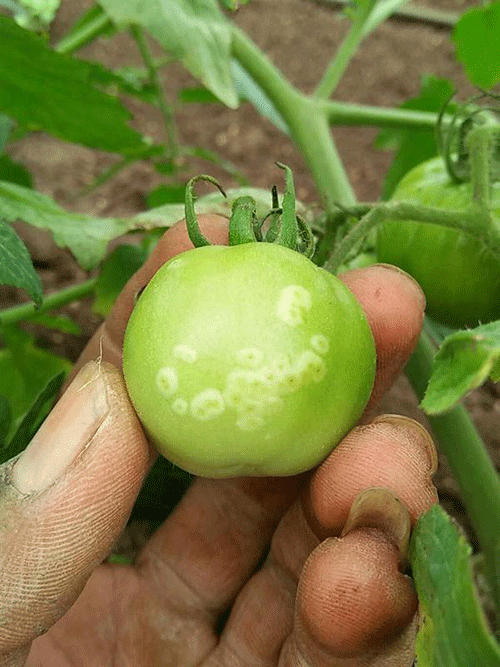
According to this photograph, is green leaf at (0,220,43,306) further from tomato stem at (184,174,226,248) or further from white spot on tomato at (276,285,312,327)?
white spot on tomato at (276,285,312,327)

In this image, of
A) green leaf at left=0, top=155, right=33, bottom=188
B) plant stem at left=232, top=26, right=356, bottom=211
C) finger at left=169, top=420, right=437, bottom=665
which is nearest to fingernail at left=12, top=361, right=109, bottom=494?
finger at left=169, top=420, right=437, bottom=665

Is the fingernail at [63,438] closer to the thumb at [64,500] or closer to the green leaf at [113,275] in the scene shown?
the thumb at [64,500]

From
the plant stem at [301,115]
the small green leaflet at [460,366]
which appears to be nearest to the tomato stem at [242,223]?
the small green leaflet at [460,366]

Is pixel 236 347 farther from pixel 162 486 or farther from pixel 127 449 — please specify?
pixel 162 486

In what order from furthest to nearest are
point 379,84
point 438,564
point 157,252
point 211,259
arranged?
point 379,84, point 157,252, point 211,259, point 438,564

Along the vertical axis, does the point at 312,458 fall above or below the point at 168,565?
above

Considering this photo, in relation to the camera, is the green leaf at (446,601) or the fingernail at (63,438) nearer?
the green leaf at (446,601)

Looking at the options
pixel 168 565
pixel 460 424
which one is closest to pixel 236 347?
pixel 168 565
